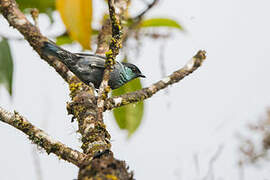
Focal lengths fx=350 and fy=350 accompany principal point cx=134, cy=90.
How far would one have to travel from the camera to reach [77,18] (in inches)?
43.5

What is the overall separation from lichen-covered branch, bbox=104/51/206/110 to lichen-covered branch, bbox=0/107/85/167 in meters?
0.55

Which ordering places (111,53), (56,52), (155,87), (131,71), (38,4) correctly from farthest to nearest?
(38,4) < (131,71) < (56,52) < (155,87) < (111,53)

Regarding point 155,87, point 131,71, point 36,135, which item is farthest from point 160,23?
point 36,135

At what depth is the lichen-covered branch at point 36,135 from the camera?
1.85m

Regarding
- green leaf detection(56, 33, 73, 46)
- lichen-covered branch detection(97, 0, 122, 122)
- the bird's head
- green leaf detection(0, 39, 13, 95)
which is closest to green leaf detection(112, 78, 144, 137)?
the bird's head

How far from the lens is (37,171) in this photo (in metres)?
2.65

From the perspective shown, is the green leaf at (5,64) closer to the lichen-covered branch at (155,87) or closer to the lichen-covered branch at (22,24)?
the lichen-covered branch at (22,24)

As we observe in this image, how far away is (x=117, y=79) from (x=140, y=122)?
0.56 meters

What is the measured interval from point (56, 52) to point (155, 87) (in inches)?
33.9

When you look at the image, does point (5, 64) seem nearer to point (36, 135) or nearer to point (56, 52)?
point (56, 52)

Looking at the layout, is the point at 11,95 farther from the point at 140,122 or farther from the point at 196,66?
the point at 196,66

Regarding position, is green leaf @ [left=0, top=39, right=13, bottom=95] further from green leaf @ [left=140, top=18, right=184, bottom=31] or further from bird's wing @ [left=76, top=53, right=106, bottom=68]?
green leaf @ [left=140, top=18, right=184, bottom=31]

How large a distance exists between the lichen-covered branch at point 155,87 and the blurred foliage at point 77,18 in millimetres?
1246

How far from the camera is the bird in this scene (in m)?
2.78
